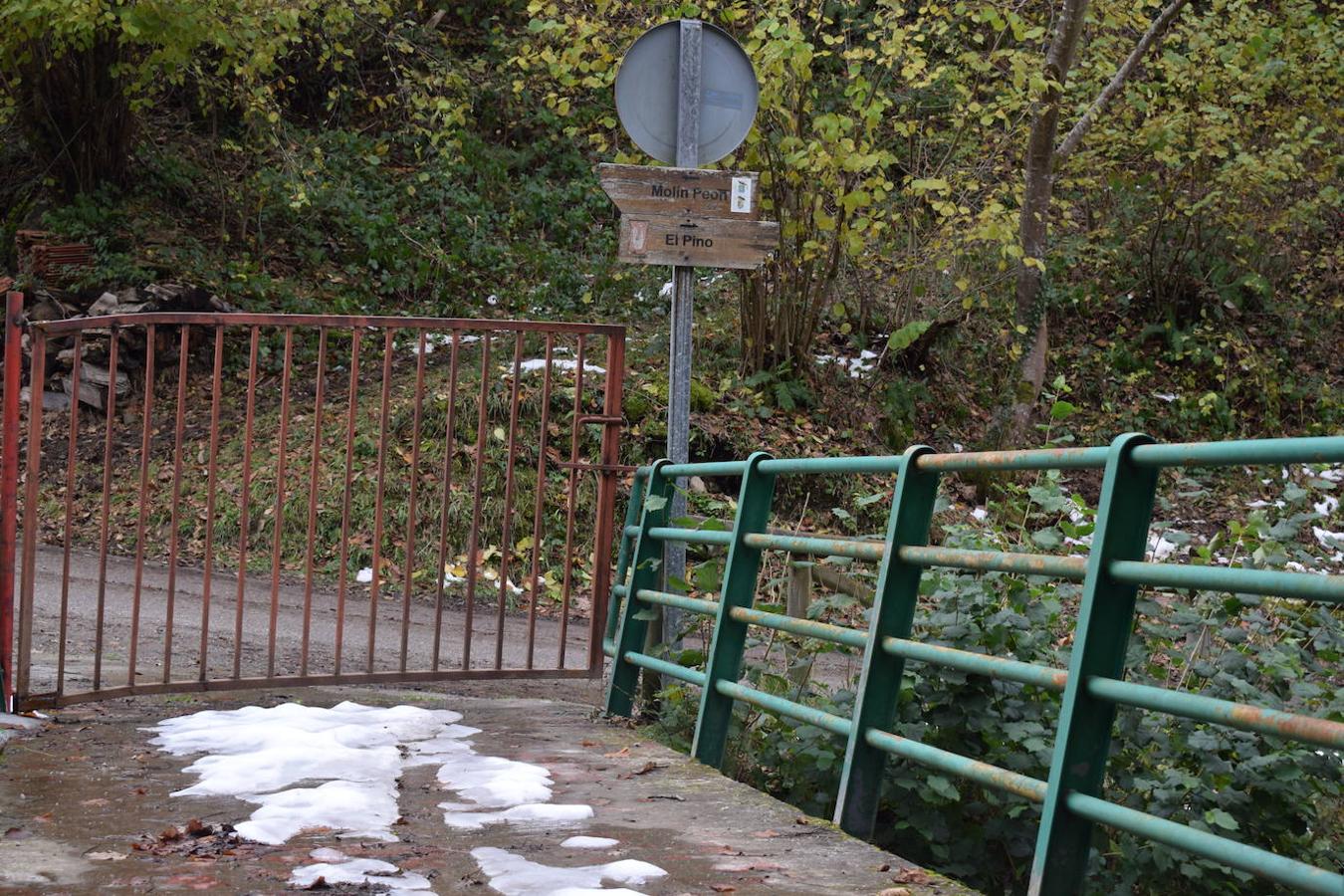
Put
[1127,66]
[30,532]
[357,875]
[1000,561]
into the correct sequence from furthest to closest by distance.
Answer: [1127,66] < [30,532] < [1000,561] < [357,875]

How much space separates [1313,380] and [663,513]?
585 inches

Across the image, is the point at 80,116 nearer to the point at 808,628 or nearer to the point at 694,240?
the point at 694,240

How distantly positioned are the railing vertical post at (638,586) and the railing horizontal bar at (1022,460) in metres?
2.35

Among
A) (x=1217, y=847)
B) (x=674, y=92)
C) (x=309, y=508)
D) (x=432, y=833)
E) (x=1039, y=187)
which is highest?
(x=1039, y=187)

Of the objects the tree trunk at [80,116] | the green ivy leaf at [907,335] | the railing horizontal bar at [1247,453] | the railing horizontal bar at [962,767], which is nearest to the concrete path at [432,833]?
the railing horizontal bar at [962,767]

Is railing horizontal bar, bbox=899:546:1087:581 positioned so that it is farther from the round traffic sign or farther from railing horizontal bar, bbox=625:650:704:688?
the round traffic sign

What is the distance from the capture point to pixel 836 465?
4.59 metres

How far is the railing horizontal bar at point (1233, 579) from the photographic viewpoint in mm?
2596

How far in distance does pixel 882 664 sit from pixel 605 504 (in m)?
3.20

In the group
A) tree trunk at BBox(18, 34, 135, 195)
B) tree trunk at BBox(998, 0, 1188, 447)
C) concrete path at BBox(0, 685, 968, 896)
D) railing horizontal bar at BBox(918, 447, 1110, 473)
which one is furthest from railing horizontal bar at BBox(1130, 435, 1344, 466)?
tree trunk at BBox(18, 34, 135, 195)

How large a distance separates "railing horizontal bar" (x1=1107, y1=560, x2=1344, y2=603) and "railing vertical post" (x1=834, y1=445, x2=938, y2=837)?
104 centimetres

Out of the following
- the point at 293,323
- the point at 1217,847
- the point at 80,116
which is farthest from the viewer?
the point at 80,116

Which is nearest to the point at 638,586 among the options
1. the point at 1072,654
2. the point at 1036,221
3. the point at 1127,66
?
the point at 1072,654

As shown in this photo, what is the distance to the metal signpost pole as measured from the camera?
6.36 metres
